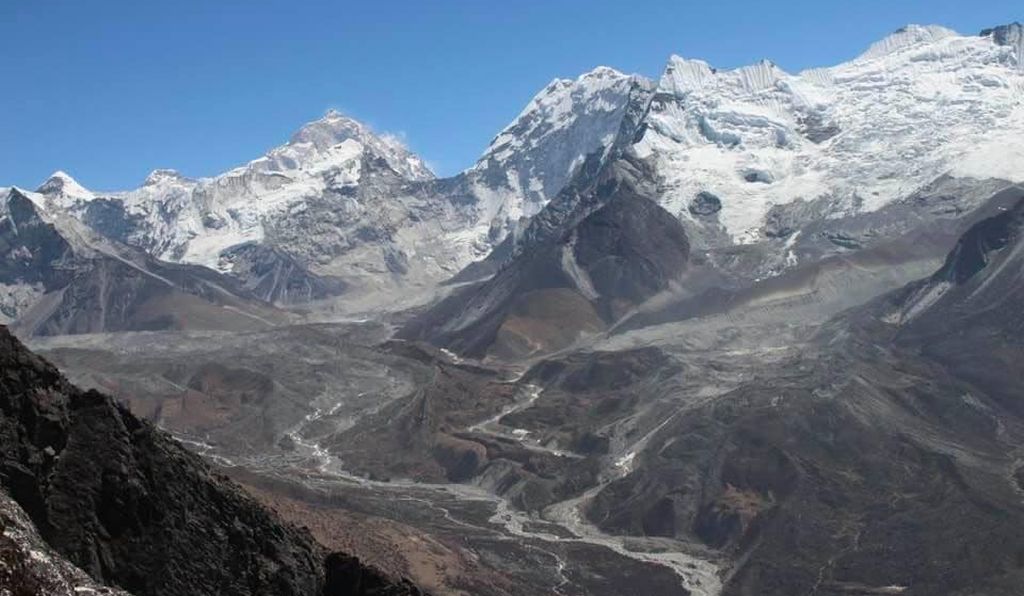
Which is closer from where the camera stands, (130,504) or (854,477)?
(130,504)

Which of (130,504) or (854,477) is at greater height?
(854,477)

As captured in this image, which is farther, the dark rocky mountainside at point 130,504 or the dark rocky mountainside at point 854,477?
the dark rocky mountainside at point 854,477

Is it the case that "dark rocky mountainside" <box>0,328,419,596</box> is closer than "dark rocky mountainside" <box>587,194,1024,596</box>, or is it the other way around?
"dark rocky mountainside" <box>0,328,419,596</box>

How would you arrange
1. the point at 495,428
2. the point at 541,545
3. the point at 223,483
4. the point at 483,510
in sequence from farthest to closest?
the point at 495,428
the point at 483,510
the point at 541,545
the point at 223,483

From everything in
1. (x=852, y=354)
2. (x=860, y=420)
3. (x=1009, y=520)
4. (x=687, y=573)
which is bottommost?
(x=687, y=573)

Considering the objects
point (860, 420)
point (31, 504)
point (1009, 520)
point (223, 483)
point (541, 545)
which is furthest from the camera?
point (860, 420)

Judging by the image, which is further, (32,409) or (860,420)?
(860,420)

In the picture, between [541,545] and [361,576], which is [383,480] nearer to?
[541,545]

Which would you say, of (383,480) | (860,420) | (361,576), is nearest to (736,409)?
(860,420)
